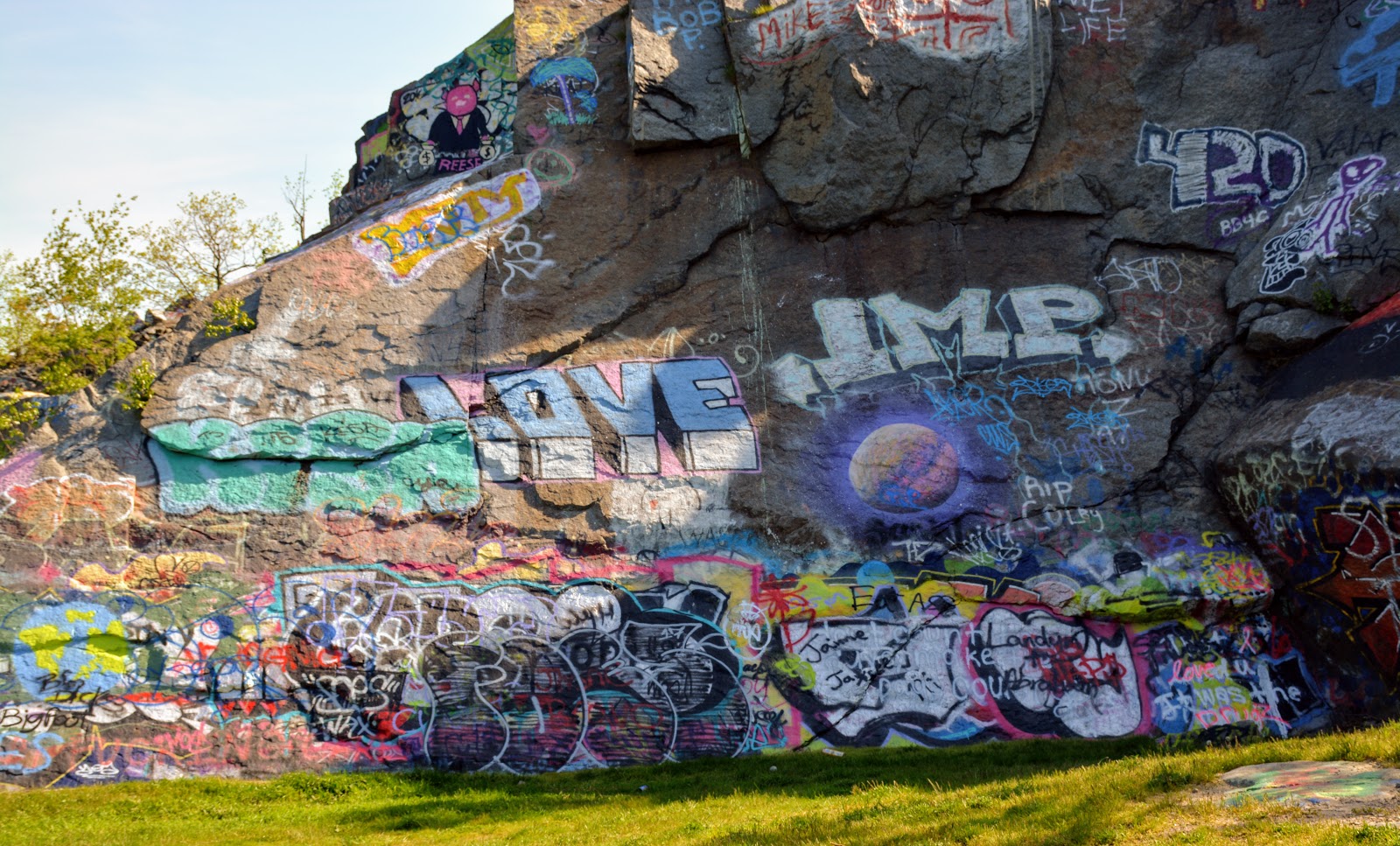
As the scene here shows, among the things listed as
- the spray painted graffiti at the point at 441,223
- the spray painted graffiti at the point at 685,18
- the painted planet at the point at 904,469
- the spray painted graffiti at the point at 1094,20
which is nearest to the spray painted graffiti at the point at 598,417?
the painted planet at the point at 904,469

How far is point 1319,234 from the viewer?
10.2m

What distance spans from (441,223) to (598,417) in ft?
8.67

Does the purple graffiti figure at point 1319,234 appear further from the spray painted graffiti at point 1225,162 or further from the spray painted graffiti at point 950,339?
the spray painted graffiti at point 950,339

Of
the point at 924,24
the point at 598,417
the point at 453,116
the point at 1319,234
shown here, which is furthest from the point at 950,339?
the point at 453,116

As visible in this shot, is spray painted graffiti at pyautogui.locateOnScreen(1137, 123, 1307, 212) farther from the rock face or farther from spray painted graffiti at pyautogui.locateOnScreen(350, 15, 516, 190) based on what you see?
spray painted graffiti at pyautogui.locateOnScreen(350, 15, 516, 190)

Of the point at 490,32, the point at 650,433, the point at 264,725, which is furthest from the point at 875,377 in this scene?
the point at 490,32

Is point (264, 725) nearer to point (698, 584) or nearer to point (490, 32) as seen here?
point (698, 584)

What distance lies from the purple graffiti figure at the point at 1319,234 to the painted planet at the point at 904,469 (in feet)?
11.6

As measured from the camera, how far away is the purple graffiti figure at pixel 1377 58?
34.2ft

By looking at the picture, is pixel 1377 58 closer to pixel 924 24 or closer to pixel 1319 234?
pixel 1319 234

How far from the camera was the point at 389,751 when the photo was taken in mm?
9531

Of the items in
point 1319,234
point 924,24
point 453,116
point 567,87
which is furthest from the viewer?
point 453,116

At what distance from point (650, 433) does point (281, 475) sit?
356cm

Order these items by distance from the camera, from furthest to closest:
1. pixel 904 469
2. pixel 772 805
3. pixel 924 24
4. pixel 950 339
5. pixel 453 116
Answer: pixel 453 116, pixel 924 24, pixel 950 339, pixel 904 469, pixel 772 805
